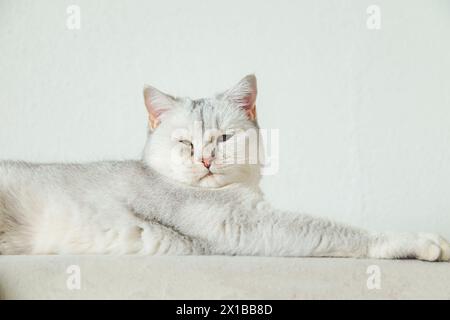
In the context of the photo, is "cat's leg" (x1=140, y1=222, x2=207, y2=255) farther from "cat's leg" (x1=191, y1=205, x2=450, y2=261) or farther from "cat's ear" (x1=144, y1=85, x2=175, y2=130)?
"cat's ear" (x1=144, y1=85, x2=175, y2=130)

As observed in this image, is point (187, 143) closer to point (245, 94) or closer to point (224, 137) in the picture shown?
point (224, 137)

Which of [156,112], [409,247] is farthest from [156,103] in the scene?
[409,247]

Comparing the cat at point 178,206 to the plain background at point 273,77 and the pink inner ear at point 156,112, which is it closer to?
the pink inner ear at point 156,112

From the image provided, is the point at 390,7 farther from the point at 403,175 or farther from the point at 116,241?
the point at 116,241

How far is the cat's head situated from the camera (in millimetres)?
1551

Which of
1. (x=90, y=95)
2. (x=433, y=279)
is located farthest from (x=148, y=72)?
(x=433, y=279)

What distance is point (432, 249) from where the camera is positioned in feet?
4.30

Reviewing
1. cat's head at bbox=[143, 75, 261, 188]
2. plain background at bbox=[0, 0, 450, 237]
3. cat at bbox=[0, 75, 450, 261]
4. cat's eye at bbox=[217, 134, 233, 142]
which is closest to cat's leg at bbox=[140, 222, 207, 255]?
cat at bbox=[0, 75, 450, 261]

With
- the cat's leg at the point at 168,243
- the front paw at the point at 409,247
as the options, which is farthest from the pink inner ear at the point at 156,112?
the front paw at the point at 409,247

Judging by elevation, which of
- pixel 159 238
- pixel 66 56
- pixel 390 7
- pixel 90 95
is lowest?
pixel 159 238

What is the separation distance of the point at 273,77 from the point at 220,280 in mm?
1197

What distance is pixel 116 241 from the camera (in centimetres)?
146

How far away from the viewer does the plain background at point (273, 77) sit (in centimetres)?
219
